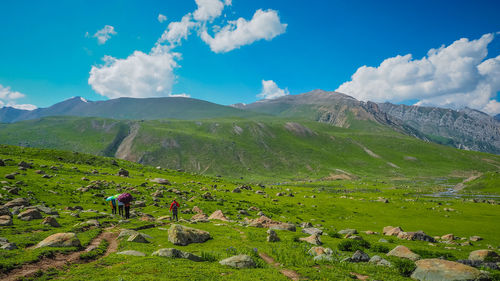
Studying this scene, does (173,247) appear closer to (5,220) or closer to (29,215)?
(5,220)

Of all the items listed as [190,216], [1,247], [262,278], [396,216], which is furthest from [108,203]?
[396,216]

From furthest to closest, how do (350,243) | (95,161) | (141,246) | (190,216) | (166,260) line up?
(95,161) → (190,216) → (350,243) → (141,246) → (166,260)

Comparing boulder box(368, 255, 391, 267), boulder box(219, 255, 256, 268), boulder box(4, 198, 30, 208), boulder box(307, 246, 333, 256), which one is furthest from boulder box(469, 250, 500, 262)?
boulder box(4, 198, 30, 208)

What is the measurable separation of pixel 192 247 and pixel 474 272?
24.3 m

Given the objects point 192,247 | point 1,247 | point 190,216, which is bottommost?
point 190,216

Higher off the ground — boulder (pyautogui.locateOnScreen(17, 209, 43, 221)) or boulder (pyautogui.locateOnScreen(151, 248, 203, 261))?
boulder (pyautogui.locateOnScreen(17, 209, 43, 221))

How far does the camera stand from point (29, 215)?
3188 centimetres

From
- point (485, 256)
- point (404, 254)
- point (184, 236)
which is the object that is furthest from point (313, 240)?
point (485, 256)

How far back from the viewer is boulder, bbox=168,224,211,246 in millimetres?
26544

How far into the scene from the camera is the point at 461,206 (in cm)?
8600

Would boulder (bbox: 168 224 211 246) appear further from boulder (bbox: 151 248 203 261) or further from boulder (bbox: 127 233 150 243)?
boulder (bbox: 151 248 203 261)

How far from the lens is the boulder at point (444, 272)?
652 inches

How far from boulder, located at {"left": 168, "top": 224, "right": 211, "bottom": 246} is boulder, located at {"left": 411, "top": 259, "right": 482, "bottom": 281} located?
70.3ft

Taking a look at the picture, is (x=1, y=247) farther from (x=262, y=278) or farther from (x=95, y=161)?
(x=95, y=161)
